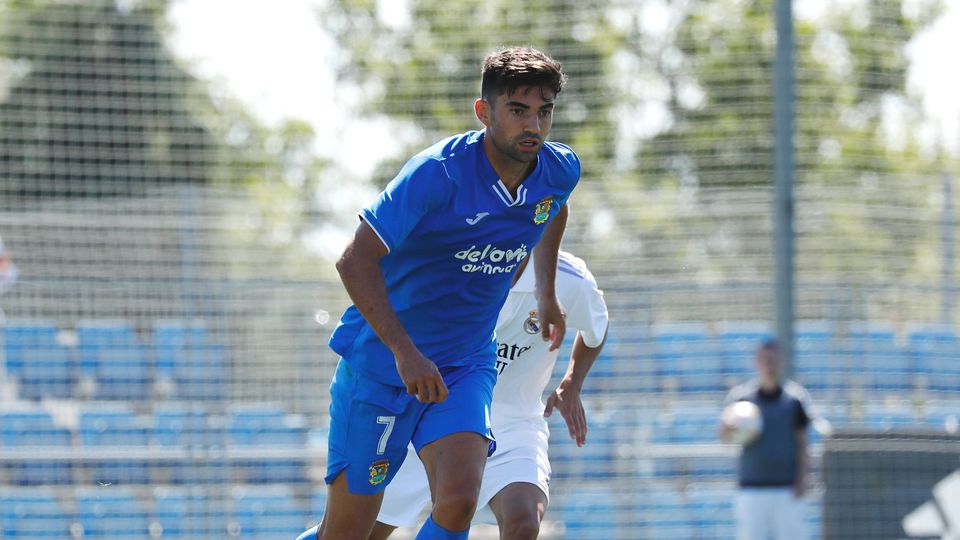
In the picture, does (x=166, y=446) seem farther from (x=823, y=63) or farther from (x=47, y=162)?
(x=823, y=63)

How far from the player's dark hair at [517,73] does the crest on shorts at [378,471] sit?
4.47ft

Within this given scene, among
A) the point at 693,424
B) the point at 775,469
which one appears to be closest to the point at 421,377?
the point at 775,469

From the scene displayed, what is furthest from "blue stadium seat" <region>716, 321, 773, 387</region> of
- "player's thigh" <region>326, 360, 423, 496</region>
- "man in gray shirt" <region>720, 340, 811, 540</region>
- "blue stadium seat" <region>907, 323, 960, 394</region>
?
"player's thigh" <region>326, 360, 423, 496</region>

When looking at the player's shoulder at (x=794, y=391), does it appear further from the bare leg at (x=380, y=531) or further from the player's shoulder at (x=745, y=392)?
the bare leg at (x=380, y=531)

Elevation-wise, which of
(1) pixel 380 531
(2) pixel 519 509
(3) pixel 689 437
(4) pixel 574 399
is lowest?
(3) pixel 689 437

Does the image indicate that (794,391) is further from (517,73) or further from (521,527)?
(517,73)

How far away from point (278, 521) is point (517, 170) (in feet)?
23.3

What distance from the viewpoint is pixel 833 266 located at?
10.9 metres

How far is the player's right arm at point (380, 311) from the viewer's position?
4375 millimetres

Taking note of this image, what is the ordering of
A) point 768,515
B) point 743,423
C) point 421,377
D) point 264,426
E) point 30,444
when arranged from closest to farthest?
point 421,377, point 743,423, point 768,515, point 30,444, point 264,426

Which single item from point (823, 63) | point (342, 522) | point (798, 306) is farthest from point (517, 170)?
point (823, 63)

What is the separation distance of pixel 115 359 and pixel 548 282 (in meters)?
6.66

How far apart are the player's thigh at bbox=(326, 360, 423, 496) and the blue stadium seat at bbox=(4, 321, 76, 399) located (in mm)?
6950

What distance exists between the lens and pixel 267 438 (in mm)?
11242
